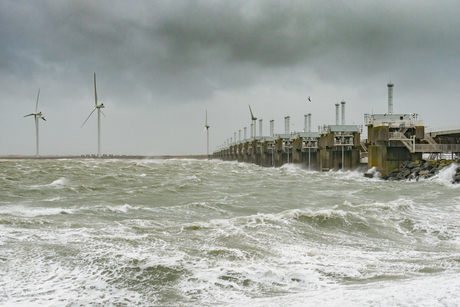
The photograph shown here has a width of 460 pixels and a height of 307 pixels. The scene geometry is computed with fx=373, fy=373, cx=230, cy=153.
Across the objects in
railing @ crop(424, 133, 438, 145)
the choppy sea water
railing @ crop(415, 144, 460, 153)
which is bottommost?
the choppy sea water

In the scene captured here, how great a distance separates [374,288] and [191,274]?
3.27m

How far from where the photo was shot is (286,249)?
9.13 meters

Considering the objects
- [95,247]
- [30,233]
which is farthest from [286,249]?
[30,233]

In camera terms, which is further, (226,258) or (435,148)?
(435,148)

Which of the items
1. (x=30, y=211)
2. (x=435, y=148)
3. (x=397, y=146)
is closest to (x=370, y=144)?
(x=397, y=146)

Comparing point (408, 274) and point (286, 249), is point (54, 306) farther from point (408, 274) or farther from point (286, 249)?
point (408, 274)

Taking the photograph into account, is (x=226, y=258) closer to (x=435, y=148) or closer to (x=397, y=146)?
(x=397, y=146)

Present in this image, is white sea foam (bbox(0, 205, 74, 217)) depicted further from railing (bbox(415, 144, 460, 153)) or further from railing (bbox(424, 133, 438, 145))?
railing (bbox(424, 133, 438, 145))

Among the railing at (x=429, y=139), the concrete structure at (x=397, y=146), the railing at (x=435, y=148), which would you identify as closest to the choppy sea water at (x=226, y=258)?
the concrete structure at (x=397, y=146)

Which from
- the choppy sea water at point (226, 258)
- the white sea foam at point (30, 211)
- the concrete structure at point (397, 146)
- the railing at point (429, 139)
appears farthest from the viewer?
the railing at point (429, 139)

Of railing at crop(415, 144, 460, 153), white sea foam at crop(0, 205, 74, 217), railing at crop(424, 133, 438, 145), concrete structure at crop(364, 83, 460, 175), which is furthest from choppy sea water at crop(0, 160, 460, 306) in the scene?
railing at crop(424, 133, 438, 145)

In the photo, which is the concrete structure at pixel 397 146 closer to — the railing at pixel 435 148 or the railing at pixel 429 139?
the railing at pixel 435 148

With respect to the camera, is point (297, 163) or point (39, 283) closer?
point (39, 283)

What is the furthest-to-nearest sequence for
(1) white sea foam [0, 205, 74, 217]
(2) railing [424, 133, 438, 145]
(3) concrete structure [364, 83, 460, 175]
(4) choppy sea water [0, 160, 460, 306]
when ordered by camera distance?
(2) railing [424, 133, 438, 145] → (3) concrete structure [364, 83, 460, 175] → (1) white sea foam [0, 205, 74, 217] → (4) choppy sea water [0, 160, 460, 306]
